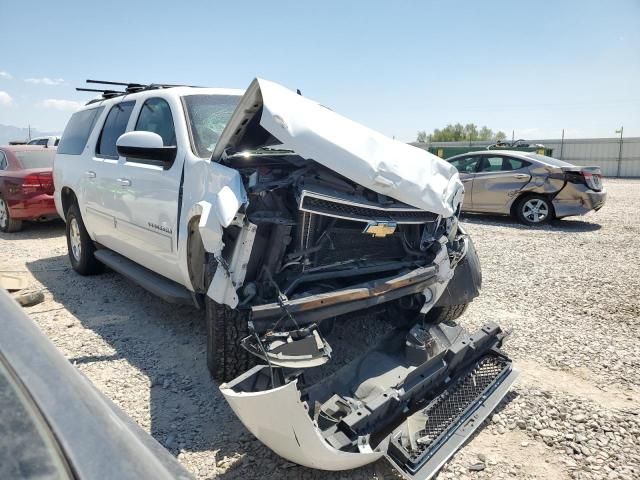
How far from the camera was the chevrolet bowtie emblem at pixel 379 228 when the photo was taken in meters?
2.82

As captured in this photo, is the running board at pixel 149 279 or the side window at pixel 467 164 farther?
the side window at pixel 467 164

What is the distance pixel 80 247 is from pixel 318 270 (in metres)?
3.84

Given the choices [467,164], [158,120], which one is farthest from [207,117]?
[467,164]

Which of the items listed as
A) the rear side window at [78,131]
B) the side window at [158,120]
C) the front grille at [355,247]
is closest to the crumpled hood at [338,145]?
the front grille at [355,247]

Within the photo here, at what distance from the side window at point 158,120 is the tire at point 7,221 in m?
5.66

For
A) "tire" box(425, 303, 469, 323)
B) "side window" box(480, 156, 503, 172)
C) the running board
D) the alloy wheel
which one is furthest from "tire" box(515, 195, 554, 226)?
the running board

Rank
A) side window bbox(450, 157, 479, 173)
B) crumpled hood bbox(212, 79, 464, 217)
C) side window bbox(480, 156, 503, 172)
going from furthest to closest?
side window bbox(450, 157, 479, 173), side window bbox(480, 156, 503, 172), crumpled hood bbox(212, 79, 464, 217)

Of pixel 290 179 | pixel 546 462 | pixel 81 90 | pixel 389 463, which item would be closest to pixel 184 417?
pixel 389 463

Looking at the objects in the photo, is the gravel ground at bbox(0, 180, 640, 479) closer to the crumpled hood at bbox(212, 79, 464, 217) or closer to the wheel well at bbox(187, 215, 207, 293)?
the wheel well at bbox(187, 215, 207, 293)

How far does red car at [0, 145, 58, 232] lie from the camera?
27.0 feet

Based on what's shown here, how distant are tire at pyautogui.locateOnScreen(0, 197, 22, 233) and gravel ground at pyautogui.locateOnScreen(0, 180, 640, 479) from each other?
203 centimetres

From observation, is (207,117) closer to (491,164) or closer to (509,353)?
(509,353)

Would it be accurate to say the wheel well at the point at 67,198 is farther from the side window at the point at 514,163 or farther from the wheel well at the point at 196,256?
the side window at the point at 514,163

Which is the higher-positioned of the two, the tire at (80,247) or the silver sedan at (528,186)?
the silver sedan at (528,186)
